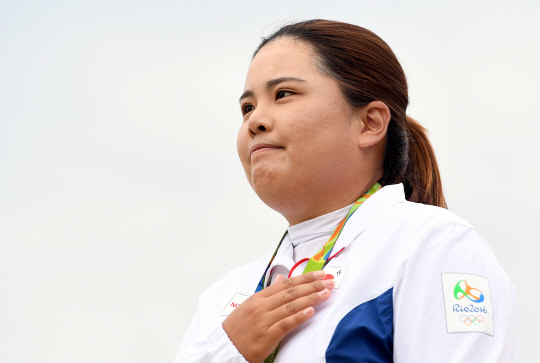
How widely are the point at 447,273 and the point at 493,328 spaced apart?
23cm

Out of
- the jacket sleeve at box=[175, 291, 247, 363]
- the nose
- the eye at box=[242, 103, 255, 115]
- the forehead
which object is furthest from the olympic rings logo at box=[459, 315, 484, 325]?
the eye at box=[242, 103, 255, 115]

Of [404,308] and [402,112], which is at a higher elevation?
[402,112]

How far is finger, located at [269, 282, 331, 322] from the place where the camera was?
2.42 metres

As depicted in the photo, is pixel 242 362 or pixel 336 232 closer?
pixel 242 362

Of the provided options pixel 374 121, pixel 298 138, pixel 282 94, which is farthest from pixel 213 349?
pixel 374 121

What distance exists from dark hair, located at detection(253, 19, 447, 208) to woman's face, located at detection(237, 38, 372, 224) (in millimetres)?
77

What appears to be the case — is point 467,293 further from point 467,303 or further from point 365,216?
point 365,216

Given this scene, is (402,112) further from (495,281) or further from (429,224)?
(495,281)

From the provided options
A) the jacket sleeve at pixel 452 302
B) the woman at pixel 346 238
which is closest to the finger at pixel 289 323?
the woman at pixel 346 238

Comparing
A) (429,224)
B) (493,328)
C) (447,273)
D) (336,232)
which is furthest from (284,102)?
(493,328)

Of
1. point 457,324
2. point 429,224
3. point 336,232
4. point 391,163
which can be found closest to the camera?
point 457,324

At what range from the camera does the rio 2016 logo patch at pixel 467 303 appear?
7.15 feet

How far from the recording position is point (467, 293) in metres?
2.25

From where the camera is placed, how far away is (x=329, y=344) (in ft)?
7.42
